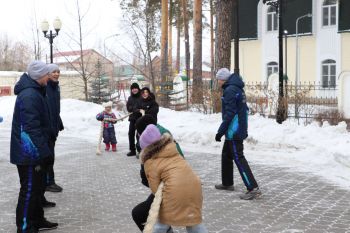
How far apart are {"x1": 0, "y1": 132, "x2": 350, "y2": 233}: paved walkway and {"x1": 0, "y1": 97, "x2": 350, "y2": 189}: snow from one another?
731mm

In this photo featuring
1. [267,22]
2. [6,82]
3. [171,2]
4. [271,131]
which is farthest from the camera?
[6,82]

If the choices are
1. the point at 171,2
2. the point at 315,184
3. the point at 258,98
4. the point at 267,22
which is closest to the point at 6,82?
the point at 171,2

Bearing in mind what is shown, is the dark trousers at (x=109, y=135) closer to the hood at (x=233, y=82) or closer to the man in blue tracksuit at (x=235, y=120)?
the man in blue tracksuit at (x=235, y=120)

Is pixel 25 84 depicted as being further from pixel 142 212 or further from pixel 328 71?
pixel 328 71

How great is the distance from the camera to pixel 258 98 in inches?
635

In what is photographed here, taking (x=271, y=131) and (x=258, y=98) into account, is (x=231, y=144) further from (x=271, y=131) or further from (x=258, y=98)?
(x=258, y=98)

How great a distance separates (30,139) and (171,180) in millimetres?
1774

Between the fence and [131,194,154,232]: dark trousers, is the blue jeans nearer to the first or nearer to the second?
[131,194,154,232]: dark trousers

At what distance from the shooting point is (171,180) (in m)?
4.02

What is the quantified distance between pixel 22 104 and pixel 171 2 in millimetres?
30242

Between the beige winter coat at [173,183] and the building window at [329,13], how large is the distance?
3165cm

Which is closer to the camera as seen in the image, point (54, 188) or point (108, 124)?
point (54, 188)

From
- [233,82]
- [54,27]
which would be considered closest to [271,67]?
[54,27]

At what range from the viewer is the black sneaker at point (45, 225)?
18.8 feet
